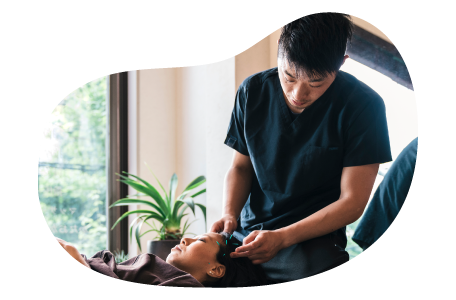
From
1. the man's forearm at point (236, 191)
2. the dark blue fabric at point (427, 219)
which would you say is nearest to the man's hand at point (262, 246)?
the man's forearm at point (236, 191)

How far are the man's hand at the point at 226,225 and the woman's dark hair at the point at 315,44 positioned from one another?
1.36 feet

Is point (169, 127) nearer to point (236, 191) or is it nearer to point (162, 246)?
point (162, 246)

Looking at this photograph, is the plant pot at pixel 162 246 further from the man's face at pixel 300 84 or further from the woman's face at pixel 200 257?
the man's face at pixel 300 84

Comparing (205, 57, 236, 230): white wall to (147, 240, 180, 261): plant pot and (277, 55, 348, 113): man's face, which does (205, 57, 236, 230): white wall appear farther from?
(277, 55, 348, 113): man's face

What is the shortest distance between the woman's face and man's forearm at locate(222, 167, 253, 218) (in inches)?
3.8

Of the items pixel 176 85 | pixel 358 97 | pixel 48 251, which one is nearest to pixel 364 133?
pixel 358 97

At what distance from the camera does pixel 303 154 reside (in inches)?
35.6

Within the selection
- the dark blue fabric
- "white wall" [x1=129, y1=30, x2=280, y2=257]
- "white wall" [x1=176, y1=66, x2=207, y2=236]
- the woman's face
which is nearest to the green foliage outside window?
"white wall" [x1=129, y1=30, x2=280, y2=257]

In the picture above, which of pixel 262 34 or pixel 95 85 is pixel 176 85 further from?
pixel 262 34

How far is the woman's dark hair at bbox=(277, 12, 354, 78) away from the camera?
2.15 ft

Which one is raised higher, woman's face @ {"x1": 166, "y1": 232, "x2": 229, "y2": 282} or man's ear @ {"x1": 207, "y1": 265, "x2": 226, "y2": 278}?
woman's face @ {"x1": 166, "y1": 232, "x2": 229, "y2": 282}

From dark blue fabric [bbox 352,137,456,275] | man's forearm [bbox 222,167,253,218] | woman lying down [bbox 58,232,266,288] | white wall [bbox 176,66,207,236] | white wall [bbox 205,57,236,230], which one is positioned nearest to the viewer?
dark blue fabric [bbox 352,137,456,275]

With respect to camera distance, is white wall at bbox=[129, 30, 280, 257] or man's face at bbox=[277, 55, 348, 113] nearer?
man's face at bbox=[277, 55, 348, 113]

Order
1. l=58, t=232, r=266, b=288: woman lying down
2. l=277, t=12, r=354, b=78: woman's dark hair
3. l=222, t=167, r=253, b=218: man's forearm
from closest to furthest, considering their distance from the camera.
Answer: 1. l=277, t=12, r=354, b=78: woman's dark hair
2. l=58, t=232, r=266, b=288: woman lying down
3. l=222, t=167, r=253, b=218: man's forearm
